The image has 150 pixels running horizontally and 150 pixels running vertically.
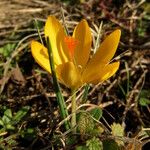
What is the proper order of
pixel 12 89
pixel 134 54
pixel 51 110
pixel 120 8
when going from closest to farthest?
1. pixel 51 110
2. pixel 12 89
3. pixel 134 54
4. pixel 120 8

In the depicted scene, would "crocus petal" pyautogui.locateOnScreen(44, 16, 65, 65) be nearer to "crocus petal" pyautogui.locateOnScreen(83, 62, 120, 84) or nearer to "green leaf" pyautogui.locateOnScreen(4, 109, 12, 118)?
"crocus petal" pyautogui.locateOnScreen(83, 62, 120, 84)

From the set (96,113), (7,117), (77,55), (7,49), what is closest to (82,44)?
(77,55)

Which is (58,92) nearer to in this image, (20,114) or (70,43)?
(70,43)

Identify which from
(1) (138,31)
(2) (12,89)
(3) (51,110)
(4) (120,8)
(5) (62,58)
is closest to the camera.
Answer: (5) (62,58)

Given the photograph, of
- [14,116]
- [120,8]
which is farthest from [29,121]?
[120,8]

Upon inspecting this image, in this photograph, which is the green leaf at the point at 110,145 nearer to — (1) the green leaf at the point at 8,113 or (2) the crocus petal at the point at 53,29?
(2) the crocus petal at the point at 53,29

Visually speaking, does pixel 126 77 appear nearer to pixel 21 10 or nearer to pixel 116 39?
pixel 116 39

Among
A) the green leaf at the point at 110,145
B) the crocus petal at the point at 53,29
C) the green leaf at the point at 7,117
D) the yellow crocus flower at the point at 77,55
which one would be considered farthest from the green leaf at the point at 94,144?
the green leaf at the point at 7,117
